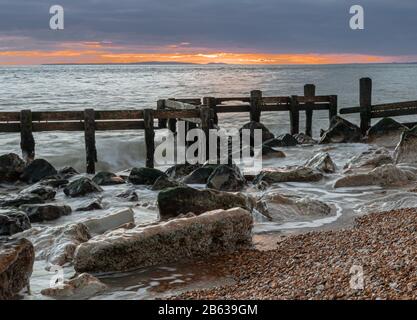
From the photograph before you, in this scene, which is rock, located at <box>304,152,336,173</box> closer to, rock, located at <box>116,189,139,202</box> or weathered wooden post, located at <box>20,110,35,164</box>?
rock, located at <box>116,189,139,202</box>

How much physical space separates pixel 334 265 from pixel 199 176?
24.1 feet

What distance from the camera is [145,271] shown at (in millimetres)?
6957

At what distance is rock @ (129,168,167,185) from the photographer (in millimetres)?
13125

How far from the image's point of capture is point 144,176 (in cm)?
1318

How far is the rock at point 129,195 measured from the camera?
11500mm

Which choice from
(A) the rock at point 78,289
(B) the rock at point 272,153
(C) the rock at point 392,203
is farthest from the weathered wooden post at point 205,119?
(A) the rock at point 78,289

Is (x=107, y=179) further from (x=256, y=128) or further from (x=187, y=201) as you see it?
(x=256, y=128)

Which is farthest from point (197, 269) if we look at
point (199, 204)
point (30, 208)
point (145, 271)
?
point (30, 208)

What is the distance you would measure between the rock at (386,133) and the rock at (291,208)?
973 cm

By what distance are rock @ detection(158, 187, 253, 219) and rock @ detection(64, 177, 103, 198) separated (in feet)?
11.8

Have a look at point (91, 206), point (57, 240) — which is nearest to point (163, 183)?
point (91, 206)

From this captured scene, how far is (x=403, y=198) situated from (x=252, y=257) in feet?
12.8
